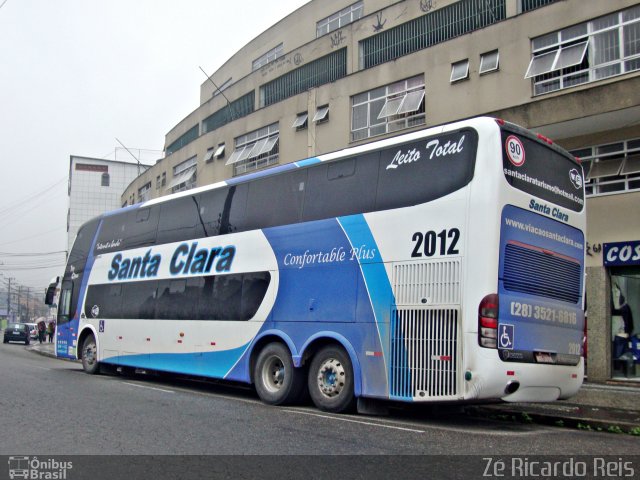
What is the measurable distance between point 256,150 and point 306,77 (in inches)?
154

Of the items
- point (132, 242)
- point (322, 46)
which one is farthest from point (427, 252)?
point (322, 46)

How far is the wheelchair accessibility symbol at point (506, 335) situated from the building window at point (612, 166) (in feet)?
29.1

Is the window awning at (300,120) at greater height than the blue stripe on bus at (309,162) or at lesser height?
greater

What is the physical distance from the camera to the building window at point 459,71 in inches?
754

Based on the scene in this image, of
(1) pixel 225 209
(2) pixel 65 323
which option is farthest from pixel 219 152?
(1) pixel 225 209

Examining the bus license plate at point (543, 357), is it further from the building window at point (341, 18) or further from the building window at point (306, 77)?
the building window at point (341, 18)

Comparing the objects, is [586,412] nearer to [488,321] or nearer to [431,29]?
[488,321]

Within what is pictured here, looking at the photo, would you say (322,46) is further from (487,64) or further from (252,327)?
(252,327)

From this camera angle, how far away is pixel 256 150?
28500 mm

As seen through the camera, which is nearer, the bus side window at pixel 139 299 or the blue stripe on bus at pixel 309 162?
the blue stripe on bus at pixel 309 162

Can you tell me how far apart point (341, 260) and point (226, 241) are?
10.4ft

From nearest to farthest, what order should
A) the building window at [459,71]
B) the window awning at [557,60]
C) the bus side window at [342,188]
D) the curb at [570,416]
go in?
the curb at [570,416] < the bus side window at [342,188] < the window awning at [557,60] < the building window at [459,71]

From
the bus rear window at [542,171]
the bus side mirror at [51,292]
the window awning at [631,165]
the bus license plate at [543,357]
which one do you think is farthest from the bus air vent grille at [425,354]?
the bus side mirror at [51,292]

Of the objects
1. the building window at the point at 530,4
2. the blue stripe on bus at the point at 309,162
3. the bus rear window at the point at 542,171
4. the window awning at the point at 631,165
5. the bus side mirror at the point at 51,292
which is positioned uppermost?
the building window at the point at 530,4
